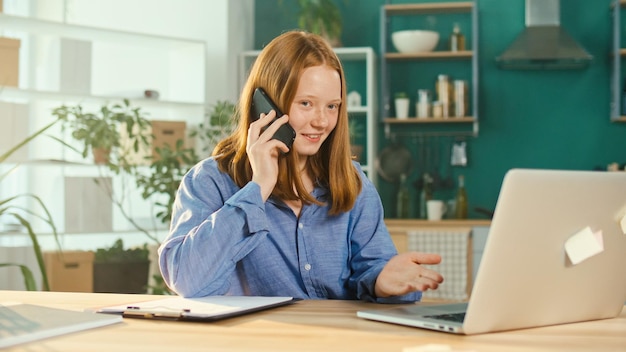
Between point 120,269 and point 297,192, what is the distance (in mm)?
2751

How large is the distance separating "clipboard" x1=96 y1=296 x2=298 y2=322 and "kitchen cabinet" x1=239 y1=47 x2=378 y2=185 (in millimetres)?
3635

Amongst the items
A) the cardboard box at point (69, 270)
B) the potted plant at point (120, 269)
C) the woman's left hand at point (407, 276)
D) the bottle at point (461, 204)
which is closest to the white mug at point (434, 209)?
the bottle at point (461, 204)

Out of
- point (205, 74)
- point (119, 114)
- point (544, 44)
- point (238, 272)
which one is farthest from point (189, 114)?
point (238, 272)

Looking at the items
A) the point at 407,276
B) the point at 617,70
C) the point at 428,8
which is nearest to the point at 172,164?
the point at 428,8

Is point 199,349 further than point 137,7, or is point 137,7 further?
point 137,7

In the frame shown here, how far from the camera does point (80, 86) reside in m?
4.49

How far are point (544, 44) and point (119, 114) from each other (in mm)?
2569

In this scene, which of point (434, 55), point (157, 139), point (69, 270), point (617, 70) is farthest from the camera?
point (434, 55)

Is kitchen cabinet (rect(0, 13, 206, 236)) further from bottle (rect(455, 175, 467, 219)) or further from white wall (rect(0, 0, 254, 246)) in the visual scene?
bottle (rect(455, 175, 467, 219))

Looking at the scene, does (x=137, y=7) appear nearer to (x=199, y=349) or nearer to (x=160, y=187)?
(x=160, y=187)

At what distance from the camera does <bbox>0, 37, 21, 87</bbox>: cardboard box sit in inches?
162

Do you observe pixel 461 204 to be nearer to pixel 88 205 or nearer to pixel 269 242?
pixel 88 205

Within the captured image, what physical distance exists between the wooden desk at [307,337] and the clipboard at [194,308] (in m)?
0.01

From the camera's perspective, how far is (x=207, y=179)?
1.86 meters
